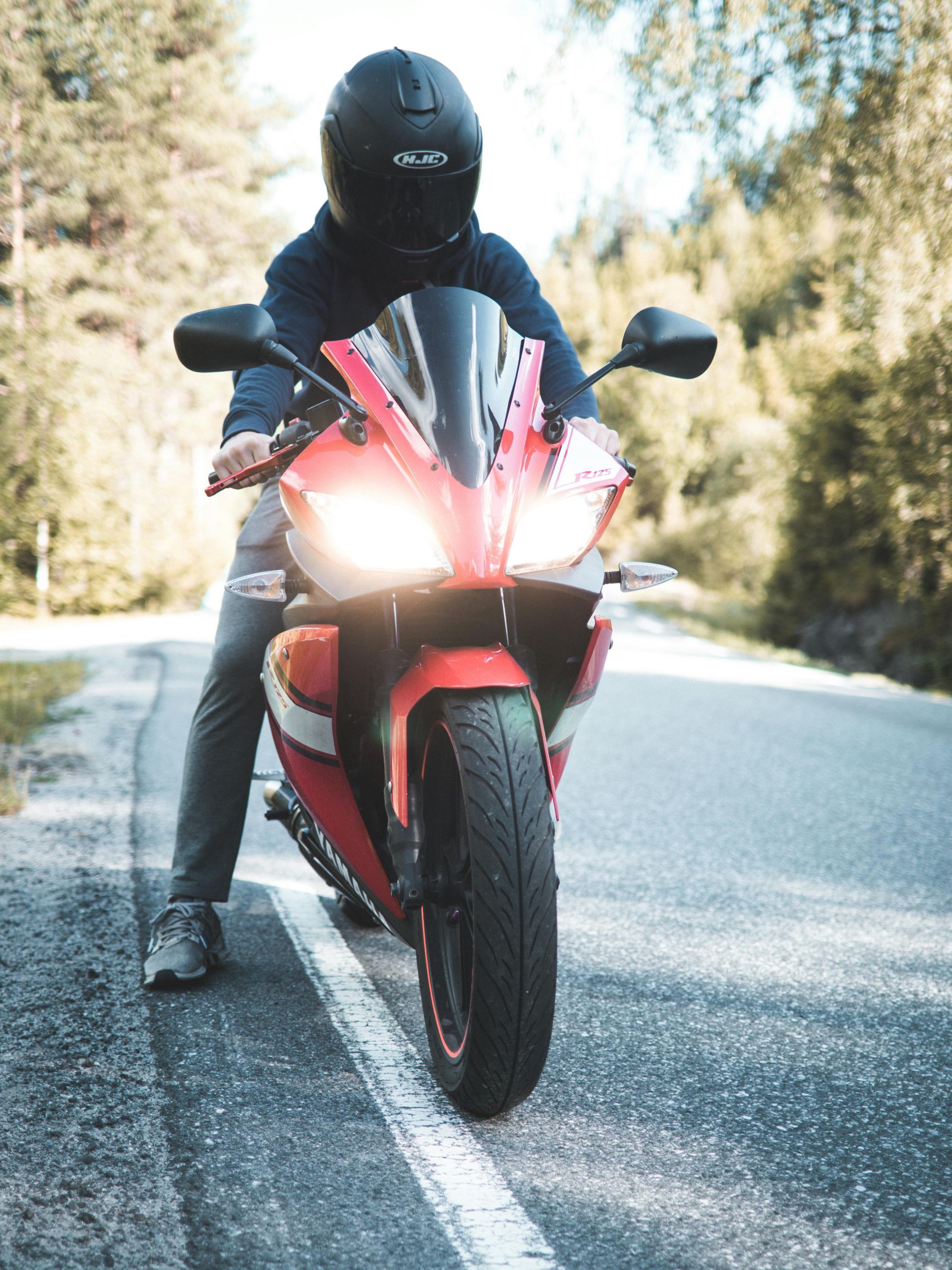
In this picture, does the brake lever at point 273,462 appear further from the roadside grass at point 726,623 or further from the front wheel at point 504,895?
the roadside grass at point 726,623

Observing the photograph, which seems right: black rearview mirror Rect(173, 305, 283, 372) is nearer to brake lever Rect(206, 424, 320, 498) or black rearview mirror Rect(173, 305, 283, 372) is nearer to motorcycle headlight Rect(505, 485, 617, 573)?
brake lever Rect(206, 424, 320, 498)

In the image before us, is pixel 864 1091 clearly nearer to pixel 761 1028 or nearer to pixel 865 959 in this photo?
pixel 761 1028

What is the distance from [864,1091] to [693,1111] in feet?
1.26

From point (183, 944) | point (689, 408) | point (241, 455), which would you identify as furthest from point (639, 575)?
point (689, 408)

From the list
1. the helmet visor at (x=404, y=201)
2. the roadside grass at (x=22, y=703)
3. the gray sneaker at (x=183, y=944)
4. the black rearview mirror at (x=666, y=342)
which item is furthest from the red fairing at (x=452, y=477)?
the roadside grass at (x=22, y=703)

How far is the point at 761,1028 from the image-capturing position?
261 centimetres

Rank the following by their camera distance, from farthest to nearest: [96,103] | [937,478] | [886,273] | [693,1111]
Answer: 1. [96,103]
2. [886,273]
3. [937,478]
4. [693,1111]

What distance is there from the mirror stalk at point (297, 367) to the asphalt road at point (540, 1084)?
1.33m

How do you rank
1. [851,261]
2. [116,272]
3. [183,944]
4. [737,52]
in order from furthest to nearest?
1. [116,272]
2. [851,261]
3. [737,52]
4. [183,944]

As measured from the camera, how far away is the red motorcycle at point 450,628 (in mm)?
1998

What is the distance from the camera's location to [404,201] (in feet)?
8.40

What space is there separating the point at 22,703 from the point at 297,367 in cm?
532

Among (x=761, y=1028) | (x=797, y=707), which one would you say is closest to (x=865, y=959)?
(x=761, y=1028)

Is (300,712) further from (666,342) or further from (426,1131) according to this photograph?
(666,342)
